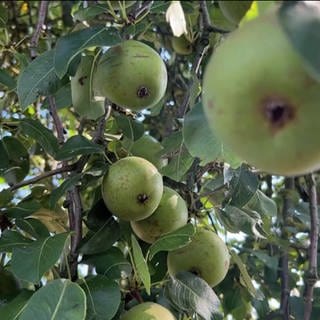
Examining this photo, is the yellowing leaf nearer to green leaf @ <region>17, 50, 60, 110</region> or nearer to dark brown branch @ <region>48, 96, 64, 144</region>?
green leaf @ <region>17, 50, 60, 110</region>

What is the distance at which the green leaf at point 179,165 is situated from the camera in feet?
6.79

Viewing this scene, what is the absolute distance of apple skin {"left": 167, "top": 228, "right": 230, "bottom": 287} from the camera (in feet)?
6.68

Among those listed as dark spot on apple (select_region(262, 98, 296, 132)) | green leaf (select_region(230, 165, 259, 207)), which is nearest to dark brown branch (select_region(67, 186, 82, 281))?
green leaf (select_region(230, 165, 259, 207))

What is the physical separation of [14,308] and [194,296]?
493mm

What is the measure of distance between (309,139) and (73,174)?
1277 millimetres

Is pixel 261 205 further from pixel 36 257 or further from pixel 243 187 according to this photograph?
pixel 36 257

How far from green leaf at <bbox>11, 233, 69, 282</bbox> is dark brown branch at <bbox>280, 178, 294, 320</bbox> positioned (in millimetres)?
919

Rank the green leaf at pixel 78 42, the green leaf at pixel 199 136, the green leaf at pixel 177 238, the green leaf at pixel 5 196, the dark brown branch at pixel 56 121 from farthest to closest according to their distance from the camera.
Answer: the dark brown branch at pixel 56 121, the green leaf at pixel 5 196, the green leaf at pixel 177 238, the green leaf at pixel 78 42, the green leaf at pixel 199 136

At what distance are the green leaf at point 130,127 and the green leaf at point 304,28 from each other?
1334 millimetres

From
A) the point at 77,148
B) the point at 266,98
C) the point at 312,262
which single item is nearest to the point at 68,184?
the point at 77,148

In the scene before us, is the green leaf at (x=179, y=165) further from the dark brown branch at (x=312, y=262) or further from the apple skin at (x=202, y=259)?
the dark brown branch at (x=312, y=262)

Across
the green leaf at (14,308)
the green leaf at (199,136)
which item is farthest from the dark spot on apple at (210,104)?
the green leaf at (14,308)

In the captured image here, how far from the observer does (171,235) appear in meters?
1.88

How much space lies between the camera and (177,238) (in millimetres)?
1878
